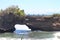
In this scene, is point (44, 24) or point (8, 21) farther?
point (44, 24)

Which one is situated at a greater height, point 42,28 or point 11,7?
point 11,7

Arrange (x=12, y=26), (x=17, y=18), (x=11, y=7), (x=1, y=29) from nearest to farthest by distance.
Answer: (x=1, y=29) < (x=12, y=26) < (x=17, y=18) < (x=11, y=7)

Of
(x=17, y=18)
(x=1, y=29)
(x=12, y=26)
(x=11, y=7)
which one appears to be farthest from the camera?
(x=11, y=7)

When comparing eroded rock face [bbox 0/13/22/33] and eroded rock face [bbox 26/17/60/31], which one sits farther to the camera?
eroded rock face [bbox 26/17/60/31]

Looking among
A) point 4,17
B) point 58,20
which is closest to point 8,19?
point 4,17

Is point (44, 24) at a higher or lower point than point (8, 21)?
lower

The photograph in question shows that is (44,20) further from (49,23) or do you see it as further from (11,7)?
(11,7)

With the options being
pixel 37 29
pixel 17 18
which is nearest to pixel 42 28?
pixel 37 29

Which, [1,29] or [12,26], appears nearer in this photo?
[1,29]

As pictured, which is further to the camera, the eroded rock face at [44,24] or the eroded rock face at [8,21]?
the eroded rock face at [44,24]

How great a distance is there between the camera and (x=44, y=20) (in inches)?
2413

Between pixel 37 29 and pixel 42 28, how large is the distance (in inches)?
87.3

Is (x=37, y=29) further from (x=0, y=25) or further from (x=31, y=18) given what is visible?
(x=0, y=25)

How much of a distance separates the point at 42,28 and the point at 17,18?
8541 millimetres
